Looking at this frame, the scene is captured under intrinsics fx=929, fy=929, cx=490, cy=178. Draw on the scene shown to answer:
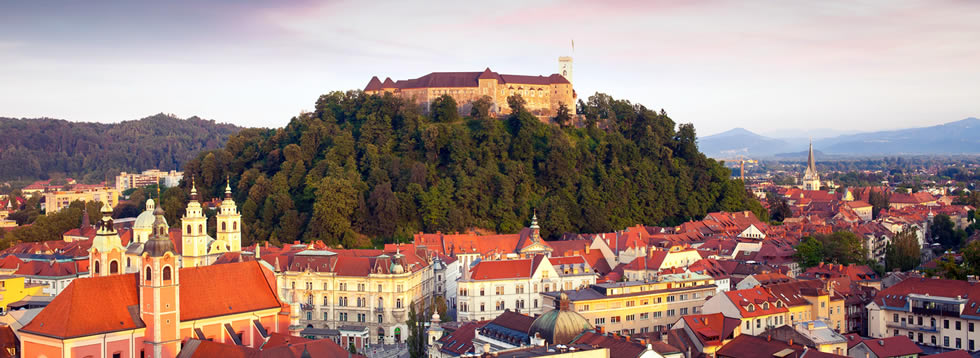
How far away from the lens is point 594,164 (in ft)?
303

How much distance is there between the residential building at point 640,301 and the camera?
50.0 m

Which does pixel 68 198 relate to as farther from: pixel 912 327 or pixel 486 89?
pixel 912 327

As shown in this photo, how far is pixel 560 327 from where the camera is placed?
121ft

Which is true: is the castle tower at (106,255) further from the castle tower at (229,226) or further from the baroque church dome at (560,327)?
the baroque church dome at (560,327)

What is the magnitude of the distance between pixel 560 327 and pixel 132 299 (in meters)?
16.9

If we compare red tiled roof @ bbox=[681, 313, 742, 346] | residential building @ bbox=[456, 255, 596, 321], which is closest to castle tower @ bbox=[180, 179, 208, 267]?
residential building @ bbox=[456, 255, 596, 321]

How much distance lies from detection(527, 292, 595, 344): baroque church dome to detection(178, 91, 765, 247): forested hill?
135 feet

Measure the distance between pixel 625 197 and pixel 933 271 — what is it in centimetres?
3537

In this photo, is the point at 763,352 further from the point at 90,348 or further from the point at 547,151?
the point at 547,151

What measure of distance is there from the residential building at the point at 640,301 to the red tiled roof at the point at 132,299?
1605 cm

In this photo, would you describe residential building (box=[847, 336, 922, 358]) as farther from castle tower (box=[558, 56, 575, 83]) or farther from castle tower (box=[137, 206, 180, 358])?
castle tower (box=[558, 56, 575, 83])

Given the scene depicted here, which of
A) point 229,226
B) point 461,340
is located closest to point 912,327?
point 461,340

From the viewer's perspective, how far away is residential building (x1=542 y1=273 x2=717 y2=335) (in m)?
50.0

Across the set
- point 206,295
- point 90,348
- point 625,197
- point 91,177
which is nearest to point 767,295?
point 206,295
